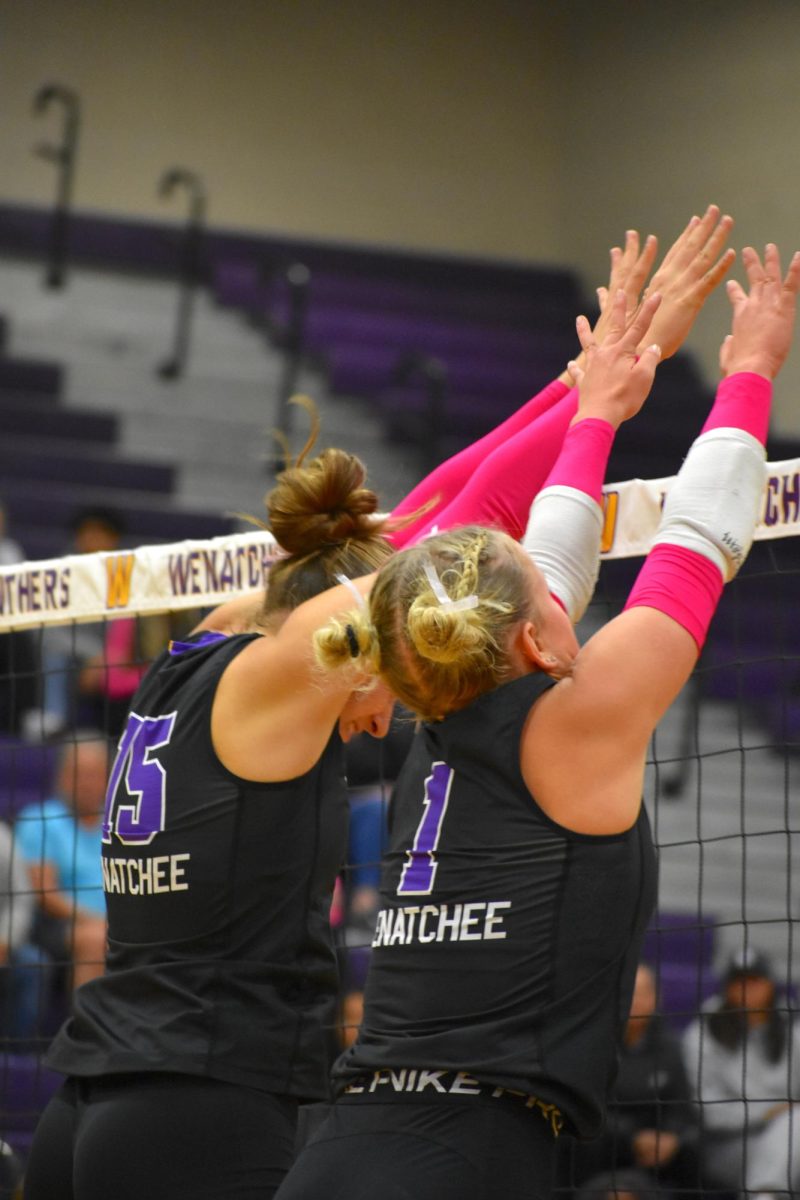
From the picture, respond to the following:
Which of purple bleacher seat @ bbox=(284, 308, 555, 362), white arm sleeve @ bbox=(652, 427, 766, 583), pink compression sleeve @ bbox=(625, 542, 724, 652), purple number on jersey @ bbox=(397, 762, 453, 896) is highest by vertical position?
white arm sleeve @ bbox=(652, 427, 766, 583)

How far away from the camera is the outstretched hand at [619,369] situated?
7.54ft

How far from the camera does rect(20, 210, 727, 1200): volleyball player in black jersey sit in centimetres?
241

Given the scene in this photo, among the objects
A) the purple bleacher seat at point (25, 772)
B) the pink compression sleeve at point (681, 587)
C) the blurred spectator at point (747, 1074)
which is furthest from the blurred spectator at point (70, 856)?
the pink compression sleeve at point (681, 587)

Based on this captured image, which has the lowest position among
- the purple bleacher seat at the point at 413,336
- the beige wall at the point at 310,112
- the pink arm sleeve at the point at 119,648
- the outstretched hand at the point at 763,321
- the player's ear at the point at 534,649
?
the pink arm sleeve at the point at 119,648

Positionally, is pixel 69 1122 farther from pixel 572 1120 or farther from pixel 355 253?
pixel 355 253

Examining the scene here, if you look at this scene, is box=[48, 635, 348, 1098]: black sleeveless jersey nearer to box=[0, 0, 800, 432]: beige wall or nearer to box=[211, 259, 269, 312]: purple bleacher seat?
box=[0, 0, 800, 432]: beige wall

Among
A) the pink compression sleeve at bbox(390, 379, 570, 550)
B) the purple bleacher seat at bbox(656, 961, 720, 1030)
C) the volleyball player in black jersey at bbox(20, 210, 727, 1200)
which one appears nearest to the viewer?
the volleyball player in black jersey at bbox(20, 210, 727, 1200)

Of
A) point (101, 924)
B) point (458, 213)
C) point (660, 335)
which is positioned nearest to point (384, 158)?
point (458, 213)

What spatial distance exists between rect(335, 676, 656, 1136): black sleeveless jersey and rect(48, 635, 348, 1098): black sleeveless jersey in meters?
0.43

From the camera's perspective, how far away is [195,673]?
2582 millimetres

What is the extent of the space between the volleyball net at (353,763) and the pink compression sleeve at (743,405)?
2.61 feet

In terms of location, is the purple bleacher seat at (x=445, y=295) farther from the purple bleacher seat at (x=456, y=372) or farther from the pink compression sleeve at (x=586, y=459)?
the pink compression sleeve at (x=586, y=459)

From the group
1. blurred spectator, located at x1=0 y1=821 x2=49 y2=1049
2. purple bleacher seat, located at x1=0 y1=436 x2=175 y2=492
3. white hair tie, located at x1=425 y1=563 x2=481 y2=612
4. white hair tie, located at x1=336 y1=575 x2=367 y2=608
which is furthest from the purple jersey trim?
purple bleacher seat, located at x1=0 y1=436 x2=175 y2=492

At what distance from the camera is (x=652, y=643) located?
199 centimetres
